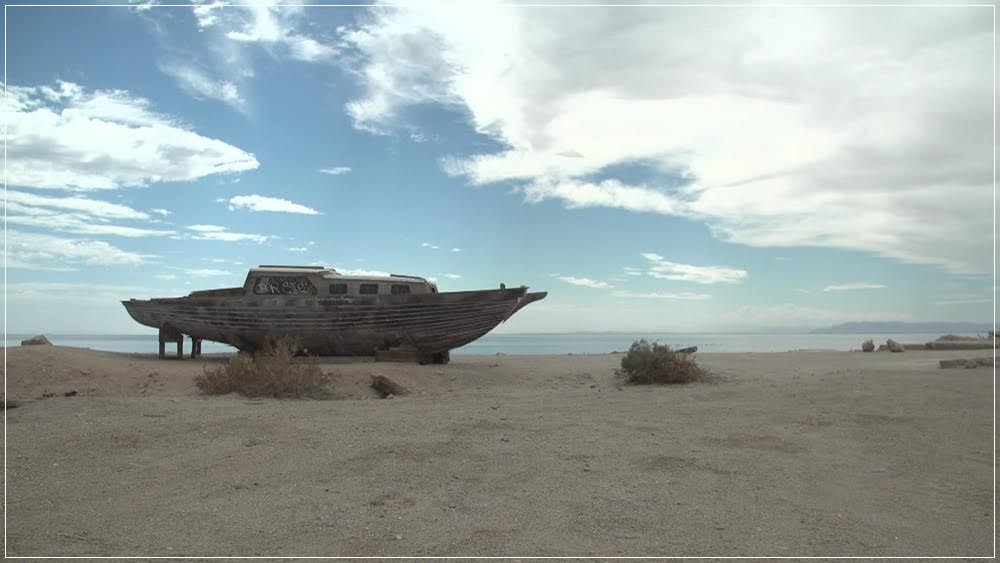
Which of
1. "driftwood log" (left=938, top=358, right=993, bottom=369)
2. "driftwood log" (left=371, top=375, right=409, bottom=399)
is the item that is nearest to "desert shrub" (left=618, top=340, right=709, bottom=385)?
"driftwood log" (left=371, top=375, right=409, bottom=399)

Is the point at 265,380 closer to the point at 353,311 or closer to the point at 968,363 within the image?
the point at 353,311

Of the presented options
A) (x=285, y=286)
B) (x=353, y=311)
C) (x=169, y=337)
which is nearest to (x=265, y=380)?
(x=353, y=311)

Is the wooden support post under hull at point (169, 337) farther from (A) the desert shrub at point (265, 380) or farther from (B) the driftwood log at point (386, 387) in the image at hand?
(B) the driftwood log at point (386, 387)

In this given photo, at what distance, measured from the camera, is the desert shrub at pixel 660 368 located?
12.1 metres

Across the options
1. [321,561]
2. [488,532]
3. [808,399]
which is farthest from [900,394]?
[321,561]

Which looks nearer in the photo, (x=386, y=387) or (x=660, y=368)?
(x=386, y=387)

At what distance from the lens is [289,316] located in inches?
661

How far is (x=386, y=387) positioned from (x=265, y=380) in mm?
1922

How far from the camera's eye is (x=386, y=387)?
10.8m

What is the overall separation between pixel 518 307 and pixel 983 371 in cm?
992

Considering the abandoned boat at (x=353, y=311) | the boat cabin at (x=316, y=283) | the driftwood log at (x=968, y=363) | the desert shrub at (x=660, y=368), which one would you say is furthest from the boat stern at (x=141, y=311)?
the driftwood log at (x=968, y=363)

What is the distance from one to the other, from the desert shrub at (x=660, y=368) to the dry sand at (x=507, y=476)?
2715mm

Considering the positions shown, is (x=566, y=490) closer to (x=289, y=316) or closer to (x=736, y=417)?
(x=736, y=417)

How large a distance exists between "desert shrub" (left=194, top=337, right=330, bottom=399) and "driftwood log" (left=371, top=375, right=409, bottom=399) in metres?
0.84
